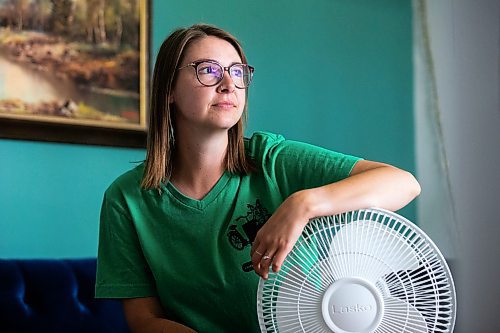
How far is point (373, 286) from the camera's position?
1061 mm

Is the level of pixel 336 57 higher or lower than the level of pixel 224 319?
higher

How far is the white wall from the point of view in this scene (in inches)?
106

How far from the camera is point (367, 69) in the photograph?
2973 mm

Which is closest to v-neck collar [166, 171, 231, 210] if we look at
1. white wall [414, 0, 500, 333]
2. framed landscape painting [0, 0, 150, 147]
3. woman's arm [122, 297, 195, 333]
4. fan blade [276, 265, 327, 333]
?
woman's arm [122, 297, 195, 333]

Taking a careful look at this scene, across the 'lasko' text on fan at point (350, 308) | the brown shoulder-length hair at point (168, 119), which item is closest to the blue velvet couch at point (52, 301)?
the brown shoulder-length hair at point (168, 119)

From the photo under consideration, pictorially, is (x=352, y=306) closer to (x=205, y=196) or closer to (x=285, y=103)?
(x=205, y=196)

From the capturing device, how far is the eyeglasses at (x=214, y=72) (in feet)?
4.45

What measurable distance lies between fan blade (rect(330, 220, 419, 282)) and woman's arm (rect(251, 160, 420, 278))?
0.18 ft

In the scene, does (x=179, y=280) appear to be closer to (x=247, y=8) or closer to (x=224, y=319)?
(x=224, y=319)

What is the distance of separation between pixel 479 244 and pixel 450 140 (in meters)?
0.42

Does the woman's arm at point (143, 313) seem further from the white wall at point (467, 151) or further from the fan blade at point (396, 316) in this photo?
the white wall at point (467, 151)

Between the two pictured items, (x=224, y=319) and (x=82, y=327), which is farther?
(x=82, y=327)

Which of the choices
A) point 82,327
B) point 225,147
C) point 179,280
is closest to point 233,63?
point 225,147

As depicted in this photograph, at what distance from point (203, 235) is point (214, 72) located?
11.9 inches
